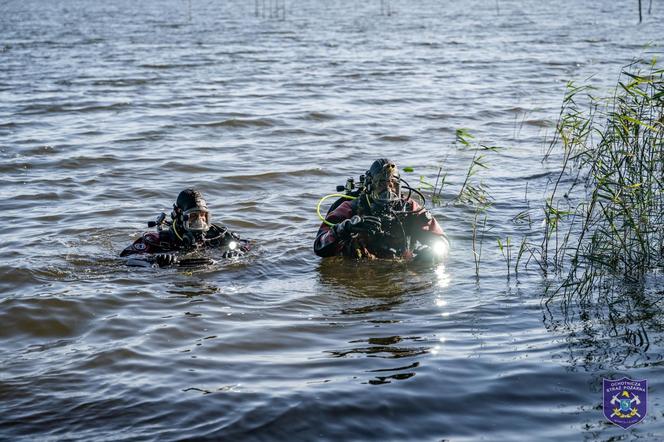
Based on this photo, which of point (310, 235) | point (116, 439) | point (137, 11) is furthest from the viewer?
point (137, 11)

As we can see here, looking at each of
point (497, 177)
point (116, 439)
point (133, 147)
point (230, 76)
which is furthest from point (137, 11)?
point (116, 439)

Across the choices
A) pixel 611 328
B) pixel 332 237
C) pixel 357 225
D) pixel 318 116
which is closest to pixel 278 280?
pixel 332 237

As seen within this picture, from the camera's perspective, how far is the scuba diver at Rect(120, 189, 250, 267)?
28.4 ft

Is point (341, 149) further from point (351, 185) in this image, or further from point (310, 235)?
point (351, 185)

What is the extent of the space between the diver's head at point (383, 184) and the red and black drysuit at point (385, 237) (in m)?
0.11

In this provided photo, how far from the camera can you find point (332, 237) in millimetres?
8453

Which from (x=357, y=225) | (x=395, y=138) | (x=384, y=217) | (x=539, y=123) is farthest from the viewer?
(x=539, y=123)

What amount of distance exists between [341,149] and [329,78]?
7.78m

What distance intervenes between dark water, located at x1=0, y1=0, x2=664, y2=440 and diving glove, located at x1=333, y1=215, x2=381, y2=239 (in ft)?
1.72

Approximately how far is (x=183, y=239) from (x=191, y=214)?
1.07 ft

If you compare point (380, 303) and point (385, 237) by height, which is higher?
point (385, 237)

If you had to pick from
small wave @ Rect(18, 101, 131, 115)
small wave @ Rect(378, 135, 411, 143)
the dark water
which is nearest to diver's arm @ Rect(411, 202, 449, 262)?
the dark water

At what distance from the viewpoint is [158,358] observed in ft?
20.8

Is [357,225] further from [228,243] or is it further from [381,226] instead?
[228,243]
